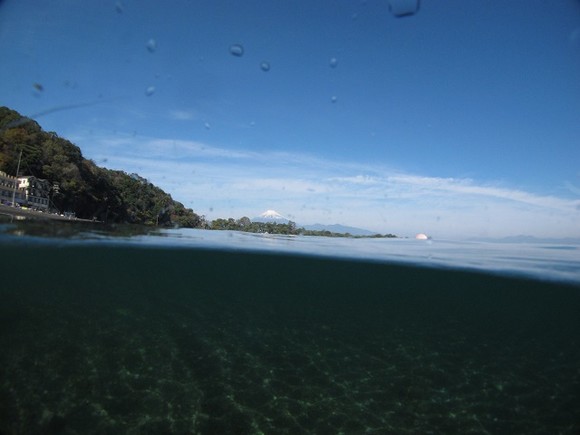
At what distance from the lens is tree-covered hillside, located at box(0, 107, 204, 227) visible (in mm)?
43750

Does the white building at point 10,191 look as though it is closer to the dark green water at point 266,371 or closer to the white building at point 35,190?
the white building at point 35,190

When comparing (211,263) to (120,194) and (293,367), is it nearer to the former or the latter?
(293,367)

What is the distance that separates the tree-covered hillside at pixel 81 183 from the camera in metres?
43.8

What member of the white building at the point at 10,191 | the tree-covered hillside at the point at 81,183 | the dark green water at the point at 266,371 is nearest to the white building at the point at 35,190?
the white building at the point at 10,191

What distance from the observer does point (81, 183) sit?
48.9 m

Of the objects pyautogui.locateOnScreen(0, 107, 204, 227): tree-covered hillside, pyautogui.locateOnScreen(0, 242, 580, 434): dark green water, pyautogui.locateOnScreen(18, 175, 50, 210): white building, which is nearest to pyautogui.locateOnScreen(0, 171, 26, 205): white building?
pyautogui.locateOnScreen(18, 175, 50, 210): white building

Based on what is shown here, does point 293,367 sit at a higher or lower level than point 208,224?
lower

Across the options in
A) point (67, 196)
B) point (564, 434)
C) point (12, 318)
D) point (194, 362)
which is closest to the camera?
point (564, 434)

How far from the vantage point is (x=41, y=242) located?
2267 centimetres

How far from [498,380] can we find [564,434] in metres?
2.50

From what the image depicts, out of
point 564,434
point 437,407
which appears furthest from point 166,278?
point 564,434

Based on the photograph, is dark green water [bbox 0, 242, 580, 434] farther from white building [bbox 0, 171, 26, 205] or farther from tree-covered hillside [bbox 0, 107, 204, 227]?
tree-covered hillside [bbox 0, 107, 204, 227]

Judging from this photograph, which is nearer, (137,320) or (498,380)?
(498,380)

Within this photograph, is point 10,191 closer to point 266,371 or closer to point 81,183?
point 81,183
